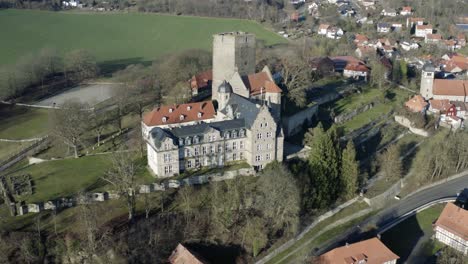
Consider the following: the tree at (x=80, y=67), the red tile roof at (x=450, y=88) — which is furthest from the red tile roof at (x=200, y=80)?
the red tile roof at (x=450, y=88)

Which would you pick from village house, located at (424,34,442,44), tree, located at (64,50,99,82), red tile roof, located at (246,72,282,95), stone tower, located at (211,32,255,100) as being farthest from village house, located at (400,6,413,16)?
red tile roof, located at (246,72,282,95)

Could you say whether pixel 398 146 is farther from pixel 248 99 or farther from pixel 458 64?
pixel 458 64

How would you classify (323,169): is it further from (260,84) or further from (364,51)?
(364,51)

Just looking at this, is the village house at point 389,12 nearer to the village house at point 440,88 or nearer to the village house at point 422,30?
the village house at point 422,30

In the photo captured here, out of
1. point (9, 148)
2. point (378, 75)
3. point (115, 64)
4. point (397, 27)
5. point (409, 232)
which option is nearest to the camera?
point (409, 232)

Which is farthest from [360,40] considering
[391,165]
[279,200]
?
[279,200]

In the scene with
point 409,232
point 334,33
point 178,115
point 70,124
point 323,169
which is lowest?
point 409,232
